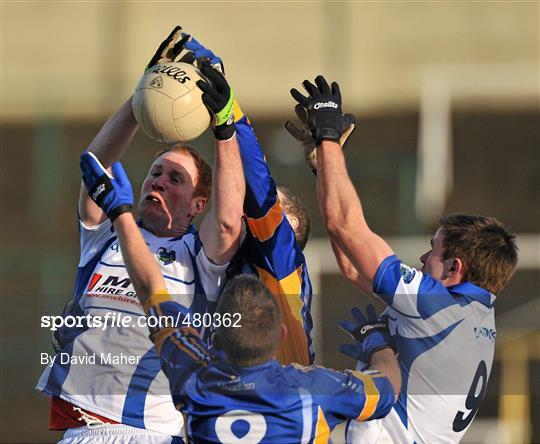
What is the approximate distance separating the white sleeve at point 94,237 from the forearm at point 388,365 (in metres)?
1.41

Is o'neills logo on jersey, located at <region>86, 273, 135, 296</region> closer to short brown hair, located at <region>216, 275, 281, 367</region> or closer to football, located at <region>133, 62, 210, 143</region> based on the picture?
football, located at <region>133, 62, 210, 143</region>

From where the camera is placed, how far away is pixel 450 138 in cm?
1345

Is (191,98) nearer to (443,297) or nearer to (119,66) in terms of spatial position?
(443,297)

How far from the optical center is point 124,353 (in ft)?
14.1

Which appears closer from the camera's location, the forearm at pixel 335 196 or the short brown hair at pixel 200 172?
the forearm at pixel 335 196

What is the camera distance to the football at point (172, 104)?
13.4ft

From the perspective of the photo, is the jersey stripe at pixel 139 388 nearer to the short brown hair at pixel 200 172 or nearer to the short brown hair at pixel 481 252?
the short brown hair at pixel 200 172

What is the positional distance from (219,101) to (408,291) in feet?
3.42

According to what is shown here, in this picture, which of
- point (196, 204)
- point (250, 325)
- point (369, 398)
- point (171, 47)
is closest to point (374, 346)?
point (369, 398)

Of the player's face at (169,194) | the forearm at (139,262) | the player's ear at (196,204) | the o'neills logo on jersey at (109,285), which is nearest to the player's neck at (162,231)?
the player's face at (169,194)

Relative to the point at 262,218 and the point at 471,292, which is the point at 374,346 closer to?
the point at 471,292

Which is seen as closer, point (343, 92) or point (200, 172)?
point (200, 172)

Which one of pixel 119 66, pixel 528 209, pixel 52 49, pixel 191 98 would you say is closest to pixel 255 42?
pixel 119 66

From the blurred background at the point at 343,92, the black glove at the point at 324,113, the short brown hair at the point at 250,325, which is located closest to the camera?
the short brown hair at the point at 250,325
